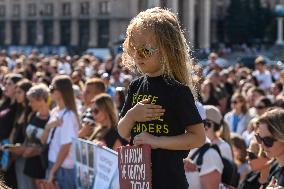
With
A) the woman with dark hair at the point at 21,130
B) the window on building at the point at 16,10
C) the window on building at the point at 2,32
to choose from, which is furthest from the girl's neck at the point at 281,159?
the window on building at the point at 2,32

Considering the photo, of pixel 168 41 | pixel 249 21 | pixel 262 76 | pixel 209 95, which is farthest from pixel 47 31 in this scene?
pixel 168 41

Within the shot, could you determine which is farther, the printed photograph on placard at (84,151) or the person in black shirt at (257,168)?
the printed photograph on placard at (84,151)

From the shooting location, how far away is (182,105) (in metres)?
3.67

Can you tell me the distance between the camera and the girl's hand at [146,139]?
3676 millimetres

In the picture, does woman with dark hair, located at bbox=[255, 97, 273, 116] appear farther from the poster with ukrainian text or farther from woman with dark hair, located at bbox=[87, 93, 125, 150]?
the poster with ukrainian text

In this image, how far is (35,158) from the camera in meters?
8.27

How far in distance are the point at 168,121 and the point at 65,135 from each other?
4.18m

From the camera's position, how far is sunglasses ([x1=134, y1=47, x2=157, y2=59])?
364cm

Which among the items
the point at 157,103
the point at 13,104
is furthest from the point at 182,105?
the point at 13,104

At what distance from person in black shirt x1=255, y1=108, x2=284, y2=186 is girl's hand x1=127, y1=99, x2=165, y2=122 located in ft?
5.00

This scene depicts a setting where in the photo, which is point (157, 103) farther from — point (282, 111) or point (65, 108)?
point (65, 108)

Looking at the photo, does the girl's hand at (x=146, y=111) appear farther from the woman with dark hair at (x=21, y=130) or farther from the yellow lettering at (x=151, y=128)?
the woman with dark hair at (x=21, y=130)

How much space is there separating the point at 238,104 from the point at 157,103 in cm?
776

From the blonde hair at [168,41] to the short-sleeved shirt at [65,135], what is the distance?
4.10 meters
